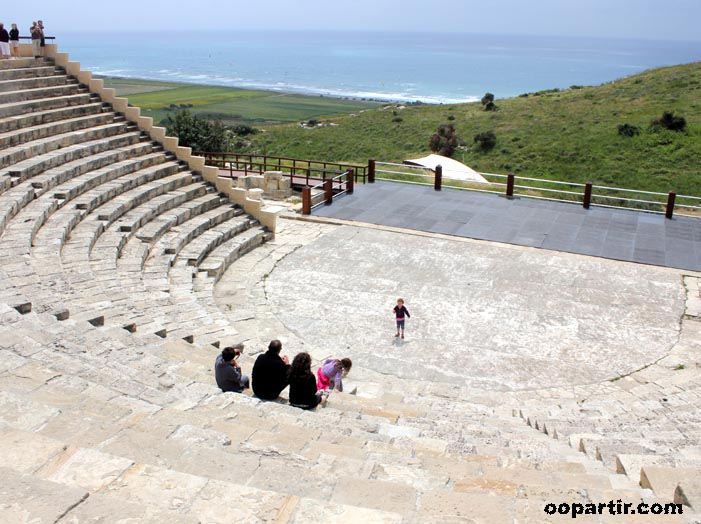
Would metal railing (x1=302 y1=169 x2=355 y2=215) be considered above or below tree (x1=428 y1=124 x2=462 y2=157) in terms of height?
below

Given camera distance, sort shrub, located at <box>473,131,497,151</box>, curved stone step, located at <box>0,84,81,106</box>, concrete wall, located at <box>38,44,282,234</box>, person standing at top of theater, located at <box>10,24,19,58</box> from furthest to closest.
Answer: shrub, located at <box>473,131,497,151</box>, person standing at top of theater, located at <box>10,24,19,58</box>, concrete wall, located at <box>38,44,282,234</box>, curved stone step, located at <box>0,84,81,106</box>

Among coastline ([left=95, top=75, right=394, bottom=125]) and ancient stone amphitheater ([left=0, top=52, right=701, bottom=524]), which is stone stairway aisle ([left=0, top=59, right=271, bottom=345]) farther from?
coastline ([left=95, top=75, right=394, bottom=125])

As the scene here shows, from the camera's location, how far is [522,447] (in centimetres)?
680

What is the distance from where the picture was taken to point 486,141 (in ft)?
150

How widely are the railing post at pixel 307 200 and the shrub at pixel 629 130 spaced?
2912 centimetres

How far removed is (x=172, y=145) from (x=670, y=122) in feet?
107

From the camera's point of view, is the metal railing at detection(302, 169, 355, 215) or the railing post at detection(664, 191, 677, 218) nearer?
the railing post at detection(664, 191, 677, 218)

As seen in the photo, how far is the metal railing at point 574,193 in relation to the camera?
64.4 feet

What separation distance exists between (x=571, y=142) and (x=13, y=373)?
136 ft

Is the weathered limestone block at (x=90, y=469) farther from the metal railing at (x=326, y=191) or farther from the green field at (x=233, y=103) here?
the green field at (x=233, y=103)

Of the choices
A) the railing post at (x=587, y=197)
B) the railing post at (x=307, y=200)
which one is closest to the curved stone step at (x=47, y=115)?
the railing post at (x=307, y=200)

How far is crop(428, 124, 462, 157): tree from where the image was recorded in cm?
4606

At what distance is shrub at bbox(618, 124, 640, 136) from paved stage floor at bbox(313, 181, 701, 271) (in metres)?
23.3

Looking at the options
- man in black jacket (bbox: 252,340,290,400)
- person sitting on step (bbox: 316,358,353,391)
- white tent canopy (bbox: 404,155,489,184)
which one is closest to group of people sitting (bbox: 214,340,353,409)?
man in black jacket (bbox: 252,340,290,400)
